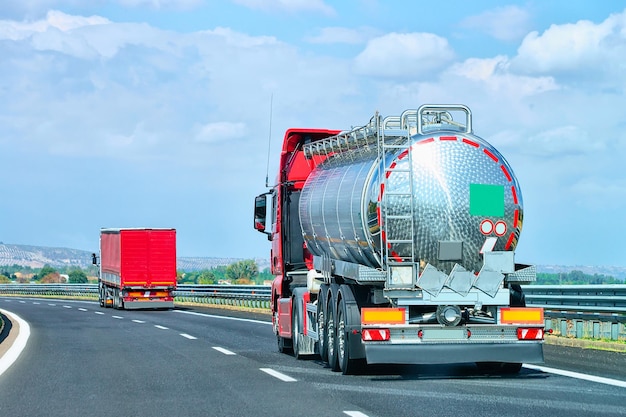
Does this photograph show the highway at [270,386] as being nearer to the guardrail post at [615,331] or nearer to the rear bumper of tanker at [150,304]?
the guardrail post at [615,331]

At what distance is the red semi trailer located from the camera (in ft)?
141

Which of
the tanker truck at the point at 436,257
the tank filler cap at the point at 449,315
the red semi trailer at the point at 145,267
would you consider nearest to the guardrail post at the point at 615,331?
the tanker truck at the point at 436,257

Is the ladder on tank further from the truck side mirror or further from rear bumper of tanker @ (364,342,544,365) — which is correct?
Answer: the truck side mirror

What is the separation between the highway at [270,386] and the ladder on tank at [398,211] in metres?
1.42

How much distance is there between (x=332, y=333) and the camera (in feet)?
47.3

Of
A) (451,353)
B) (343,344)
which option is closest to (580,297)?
(343,344)

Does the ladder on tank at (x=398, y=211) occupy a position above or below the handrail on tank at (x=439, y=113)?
below

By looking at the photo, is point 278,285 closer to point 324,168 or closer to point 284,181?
point 284,181

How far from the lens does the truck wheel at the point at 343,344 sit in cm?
1349

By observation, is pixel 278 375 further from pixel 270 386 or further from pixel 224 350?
pixel 224 350

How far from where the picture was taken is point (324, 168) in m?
16.2

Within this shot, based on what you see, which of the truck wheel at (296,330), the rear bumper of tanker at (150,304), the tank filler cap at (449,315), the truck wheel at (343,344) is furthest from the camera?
the rear bumper of tanker at (150,304)

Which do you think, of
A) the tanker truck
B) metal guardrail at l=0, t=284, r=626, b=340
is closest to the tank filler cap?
the tanker truck

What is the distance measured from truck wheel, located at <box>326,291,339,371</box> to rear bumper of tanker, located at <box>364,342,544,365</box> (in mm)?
1424
